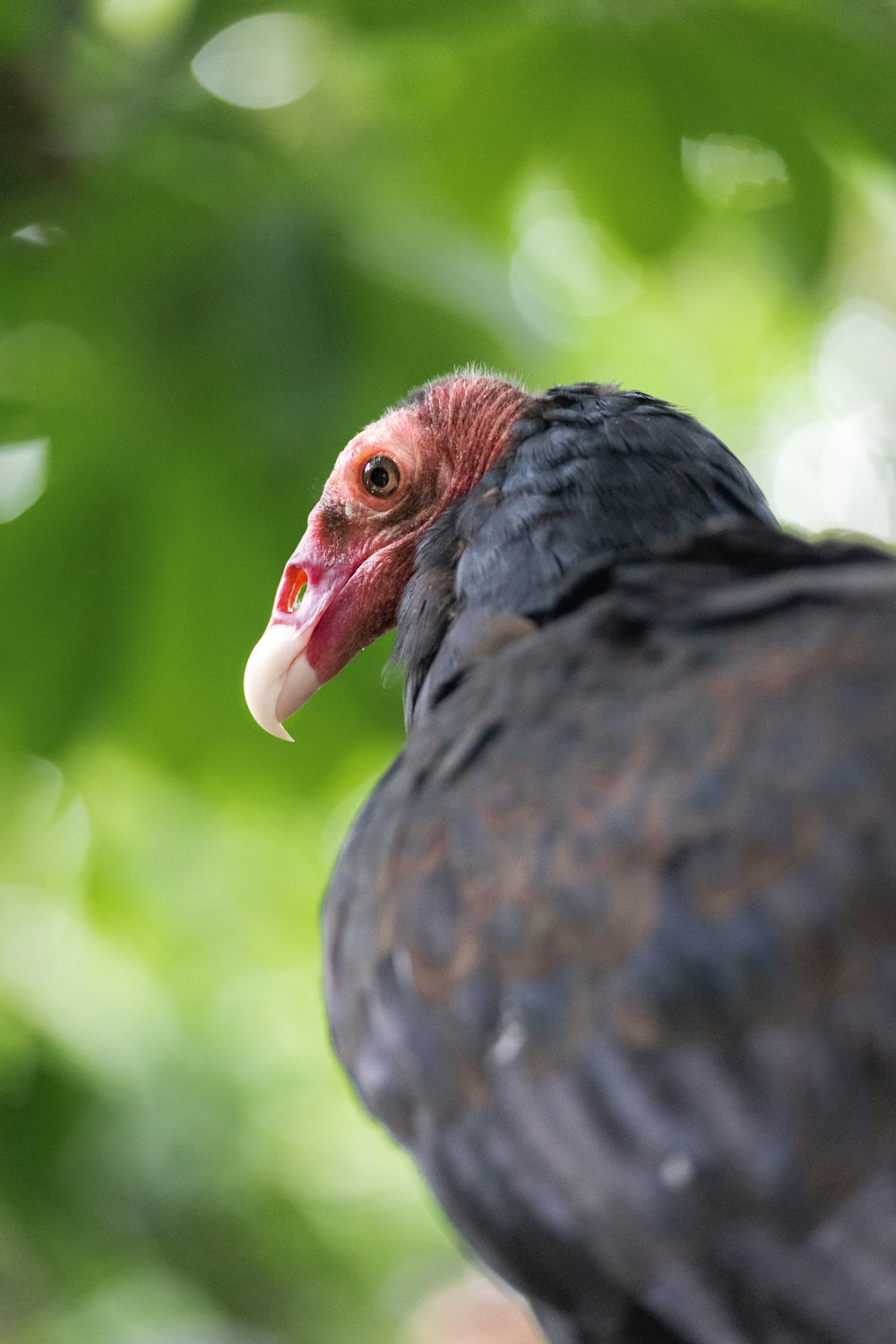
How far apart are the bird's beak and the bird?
0.46 metres

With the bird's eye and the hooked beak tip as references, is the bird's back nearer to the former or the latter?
the hooked beak tip

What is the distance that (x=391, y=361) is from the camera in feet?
7.64

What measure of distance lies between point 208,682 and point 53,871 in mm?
1515

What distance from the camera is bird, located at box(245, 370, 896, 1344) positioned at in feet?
4.34

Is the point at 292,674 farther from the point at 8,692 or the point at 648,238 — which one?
the point at 648,238

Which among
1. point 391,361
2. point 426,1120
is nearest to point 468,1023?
point 426,1120

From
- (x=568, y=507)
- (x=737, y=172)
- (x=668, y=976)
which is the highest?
(x=737, y=172)

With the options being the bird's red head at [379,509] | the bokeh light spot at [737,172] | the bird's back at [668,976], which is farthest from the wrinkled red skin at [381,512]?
the bird's back at [668,976]

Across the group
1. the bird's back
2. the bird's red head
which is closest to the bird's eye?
the bird's red head

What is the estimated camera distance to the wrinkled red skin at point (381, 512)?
7.47 feet

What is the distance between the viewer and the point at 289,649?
88.0 inches

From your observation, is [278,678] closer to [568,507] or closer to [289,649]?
[289,649]

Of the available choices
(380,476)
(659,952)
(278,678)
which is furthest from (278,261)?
(659,952)

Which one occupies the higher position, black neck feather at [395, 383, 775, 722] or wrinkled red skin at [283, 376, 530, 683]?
wrinkled red skin at [283, 376, 530, 683]
